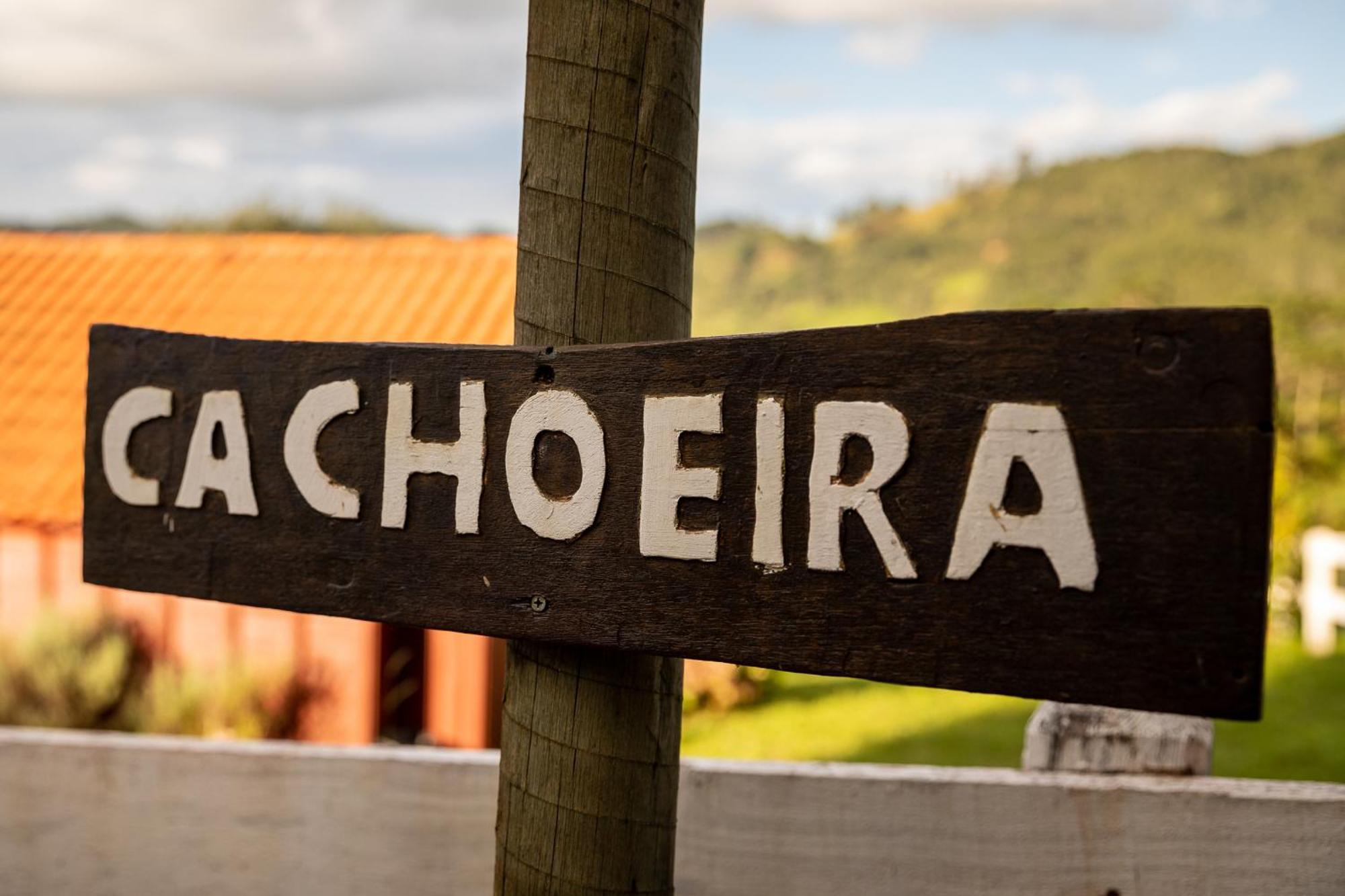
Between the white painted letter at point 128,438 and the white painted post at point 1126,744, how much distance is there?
3.95ft

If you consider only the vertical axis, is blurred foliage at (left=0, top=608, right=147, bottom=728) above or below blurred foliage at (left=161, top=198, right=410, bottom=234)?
below

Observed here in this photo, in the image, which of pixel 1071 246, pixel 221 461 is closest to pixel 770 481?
pixel 221 461

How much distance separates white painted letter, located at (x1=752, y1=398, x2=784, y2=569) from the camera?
1.07 meters

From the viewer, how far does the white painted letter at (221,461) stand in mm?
1338

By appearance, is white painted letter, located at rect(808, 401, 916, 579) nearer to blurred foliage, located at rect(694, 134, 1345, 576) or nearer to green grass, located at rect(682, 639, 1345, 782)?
green grass, located at rect(682, 639, 1345, 782)

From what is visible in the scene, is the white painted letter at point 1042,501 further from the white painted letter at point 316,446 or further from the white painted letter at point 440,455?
the white painted letter at point 316,446

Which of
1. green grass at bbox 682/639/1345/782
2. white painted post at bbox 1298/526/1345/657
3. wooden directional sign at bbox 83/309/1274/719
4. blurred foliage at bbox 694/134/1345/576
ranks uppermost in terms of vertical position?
blurred foliage at bbox 694/134/1345/576

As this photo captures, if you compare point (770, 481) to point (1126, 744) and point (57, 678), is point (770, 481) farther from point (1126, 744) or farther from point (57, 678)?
point (57, 678)

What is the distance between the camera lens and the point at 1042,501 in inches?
38.2

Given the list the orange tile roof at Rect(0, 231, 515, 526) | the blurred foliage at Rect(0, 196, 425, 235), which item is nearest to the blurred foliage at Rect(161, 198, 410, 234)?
the blurred foliage at Rect(0, 196, 425, 235)

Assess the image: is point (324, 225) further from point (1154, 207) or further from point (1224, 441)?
point (1154, 207)

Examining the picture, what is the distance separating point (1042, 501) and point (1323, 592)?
27.3ft

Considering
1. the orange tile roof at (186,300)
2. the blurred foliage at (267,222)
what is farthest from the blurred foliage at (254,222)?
the orange tile roof at (186,300)

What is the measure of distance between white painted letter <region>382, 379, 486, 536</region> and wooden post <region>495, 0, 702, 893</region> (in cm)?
12
